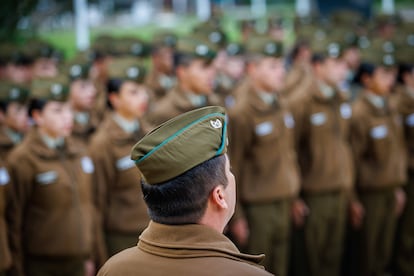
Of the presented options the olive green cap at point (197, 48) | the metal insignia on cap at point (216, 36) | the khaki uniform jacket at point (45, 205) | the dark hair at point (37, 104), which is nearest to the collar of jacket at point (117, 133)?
the khaki uniform jacket at point (45, 205)

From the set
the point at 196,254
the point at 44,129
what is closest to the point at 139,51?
the point at 44,129

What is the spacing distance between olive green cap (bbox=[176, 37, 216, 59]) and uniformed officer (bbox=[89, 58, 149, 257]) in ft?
2.86

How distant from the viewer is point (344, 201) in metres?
5.48

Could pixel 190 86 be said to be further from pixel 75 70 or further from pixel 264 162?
pixel 75 70

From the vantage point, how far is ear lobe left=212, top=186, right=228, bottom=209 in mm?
1802

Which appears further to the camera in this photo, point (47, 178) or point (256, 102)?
point (256, 102)

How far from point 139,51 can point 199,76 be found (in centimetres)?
321

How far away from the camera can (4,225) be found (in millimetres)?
3684

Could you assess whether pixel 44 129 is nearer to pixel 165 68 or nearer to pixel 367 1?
Answer: pixel 165 68

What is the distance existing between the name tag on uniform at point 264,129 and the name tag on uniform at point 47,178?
1635mm

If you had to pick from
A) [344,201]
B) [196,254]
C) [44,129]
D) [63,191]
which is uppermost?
[196,254]

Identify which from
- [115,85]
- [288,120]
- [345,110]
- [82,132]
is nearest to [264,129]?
[288,120]

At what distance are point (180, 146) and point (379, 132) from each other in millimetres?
4030

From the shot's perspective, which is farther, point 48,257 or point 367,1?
point 367,1
